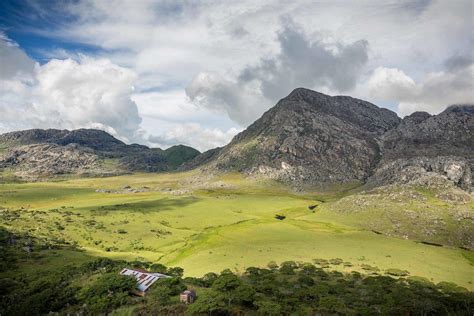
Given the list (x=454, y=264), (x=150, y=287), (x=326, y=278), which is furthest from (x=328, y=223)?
(x=150, y=287)

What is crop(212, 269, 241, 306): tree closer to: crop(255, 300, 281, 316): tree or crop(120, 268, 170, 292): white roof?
crop(255, 300, 281, 316): tree

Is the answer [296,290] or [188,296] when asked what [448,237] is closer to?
[296,290]

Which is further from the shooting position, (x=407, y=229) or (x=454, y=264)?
(x=407, y=229)

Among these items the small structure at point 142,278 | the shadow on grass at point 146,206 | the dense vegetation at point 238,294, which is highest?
the shadow on grass at point 146,206

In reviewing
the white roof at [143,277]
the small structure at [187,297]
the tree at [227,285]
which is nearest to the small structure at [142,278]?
the white roof at [143,277]

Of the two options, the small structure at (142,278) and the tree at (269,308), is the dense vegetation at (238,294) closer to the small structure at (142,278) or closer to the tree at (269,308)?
the tree at (269,308)

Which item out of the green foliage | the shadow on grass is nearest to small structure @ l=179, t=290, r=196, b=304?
→ the green foliage
